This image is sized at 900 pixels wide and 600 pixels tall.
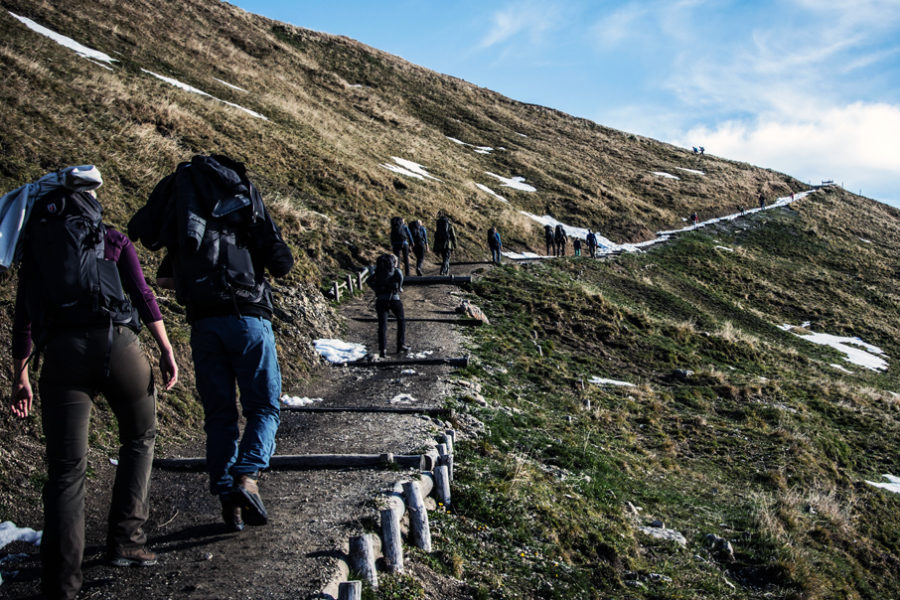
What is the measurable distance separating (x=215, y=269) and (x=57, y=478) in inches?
57.1

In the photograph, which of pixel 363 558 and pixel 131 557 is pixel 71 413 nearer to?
pixel 131 557

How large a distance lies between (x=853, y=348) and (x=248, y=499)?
3217 centimetres

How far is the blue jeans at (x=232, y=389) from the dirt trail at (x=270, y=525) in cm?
55

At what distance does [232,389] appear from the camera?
161 inches

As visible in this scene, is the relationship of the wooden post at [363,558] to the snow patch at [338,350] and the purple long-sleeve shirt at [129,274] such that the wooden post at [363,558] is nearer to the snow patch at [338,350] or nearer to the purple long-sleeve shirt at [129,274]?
the purple long-sleeve shirt at [129,274]

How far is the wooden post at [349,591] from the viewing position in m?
3.63

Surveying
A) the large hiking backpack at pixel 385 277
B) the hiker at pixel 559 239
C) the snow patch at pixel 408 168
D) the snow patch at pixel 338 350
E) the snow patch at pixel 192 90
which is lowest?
the snow patch at pixel 338 350

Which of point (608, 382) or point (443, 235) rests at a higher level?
point (443, 235)

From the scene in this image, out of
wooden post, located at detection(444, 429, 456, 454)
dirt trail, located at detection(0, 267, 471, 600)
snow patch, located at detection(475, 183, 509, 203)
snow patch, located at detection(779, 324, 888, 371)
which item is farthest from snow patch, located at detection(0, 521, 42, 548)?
snow patch, located at detection(475, 183, 509, 203)

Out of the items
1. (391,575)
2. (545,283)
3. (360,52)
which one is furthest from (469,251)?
(360,52)

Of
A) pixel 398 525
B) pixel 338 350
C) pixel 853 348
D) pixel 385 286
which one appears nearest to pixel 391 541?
pixel 398 525

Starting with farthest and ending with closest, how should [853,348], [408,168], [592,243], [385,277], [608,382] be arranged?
[408,168], [592,243], [853,348], [608,382], [385,277]

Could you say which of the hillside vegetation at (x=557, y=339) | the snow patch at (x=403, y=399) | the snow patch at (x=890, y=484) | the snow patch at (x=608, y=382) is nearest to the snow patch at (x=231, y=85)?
the hillside vegetation at (x=557, y=339)

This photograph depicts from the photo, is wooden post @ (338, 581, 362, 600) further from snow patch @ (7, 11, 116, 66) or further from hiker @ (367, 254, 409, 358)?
snow patch @ (7, 11, 116, 66)
